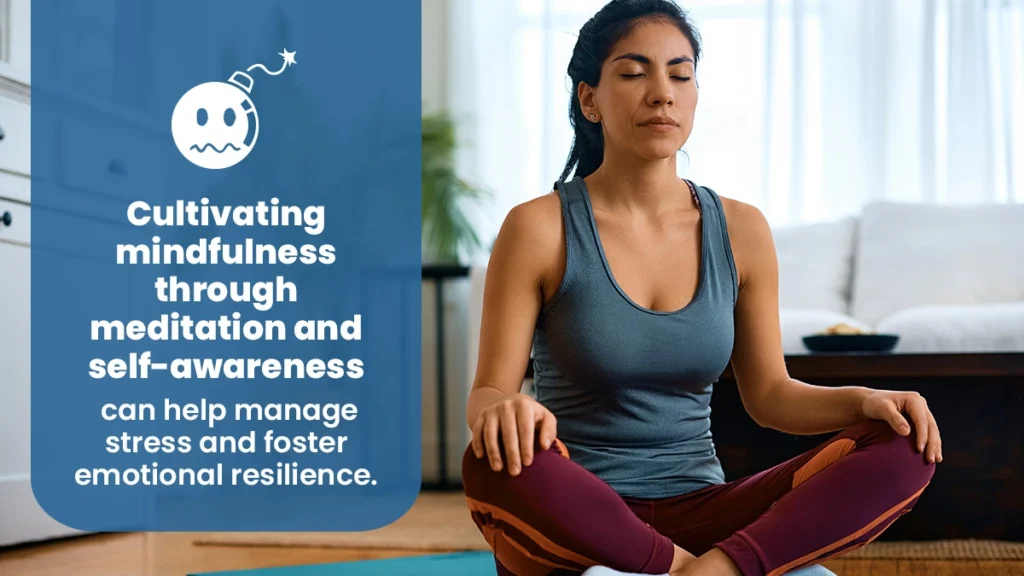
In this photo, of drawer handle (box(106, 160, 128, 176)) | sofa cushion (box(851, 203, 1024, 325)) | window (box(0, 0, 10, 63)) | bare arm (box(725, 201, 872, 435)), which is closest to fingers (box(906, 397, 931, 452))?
bare arm (box(725, 201, 872, 435))

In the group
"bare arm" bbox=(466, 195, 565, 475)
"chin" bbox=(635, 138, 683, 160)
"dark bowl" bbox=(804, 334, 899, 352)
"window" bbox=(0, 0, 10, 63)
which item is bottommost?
"dark bowl" bbox=(804, 334, 899, 352)

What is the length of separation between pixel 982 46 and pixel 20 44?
123 inches

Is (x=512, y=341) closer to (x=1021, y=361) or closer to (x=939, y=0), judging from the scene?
(x=1021, y=361)

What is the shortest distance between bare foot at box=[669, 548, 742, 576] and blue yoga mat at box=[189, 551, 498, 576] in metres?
0.88

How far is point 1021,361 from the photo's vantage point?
2.02m

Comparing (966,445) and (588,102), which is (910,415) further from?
(966,445)

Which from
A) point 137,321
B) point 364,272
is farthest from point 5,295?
point 364,272

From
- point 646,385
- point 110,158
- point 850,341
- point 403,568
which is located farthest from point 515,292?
point 110,158

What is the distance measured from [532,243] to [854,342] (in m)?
1.22

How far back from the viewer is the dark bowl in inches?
84.9

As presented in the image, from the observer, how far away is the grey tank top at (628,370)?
1.15 metres

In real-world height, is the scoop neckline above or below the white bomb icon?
below

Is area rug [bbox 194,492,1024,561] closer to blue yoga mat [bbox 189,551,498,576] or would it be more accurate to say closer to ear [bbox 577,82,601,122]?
blue yoga mat [bbox 189,551,498,576]

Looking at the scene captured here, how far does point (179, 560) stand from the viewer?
7.33 ft
